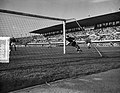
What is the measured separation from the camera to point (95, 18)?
34.9 meters

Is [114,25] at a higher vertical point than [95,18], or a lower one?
lower

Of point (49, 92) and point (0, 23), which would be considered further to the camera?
point (0, 23)

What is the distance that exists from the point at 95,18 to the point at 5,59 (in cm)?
3439

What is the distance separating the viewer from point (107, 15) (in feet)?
104

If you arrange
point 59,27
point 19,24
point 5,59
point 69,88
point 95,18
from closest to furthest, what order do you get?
point 69,88 < point 5,59 < point 19,24 < point 95,18 < point 59,27

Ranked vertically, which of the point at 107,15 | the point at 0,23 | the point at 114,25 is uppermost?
the point at 107,15

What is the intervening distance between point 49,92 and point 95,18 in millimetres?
35070

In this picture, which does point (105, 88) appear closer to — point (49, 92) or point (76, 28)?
point (49, 92)

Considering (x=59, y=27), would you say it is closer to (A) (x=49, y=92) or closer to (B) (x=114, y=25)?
(B) (x=114, y=25)

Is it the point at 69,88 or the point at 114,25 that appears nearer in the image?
the point at 69,88

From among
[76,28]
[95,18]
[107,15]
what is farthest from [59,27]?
[107,15]

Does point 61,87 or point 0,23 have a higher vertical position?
point 0,23

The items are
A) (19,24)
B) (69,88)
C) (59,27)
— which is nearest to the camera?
(69,88)

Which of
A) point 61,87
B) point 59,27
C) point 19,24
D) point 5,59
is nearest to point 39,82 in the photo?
point 61,87
